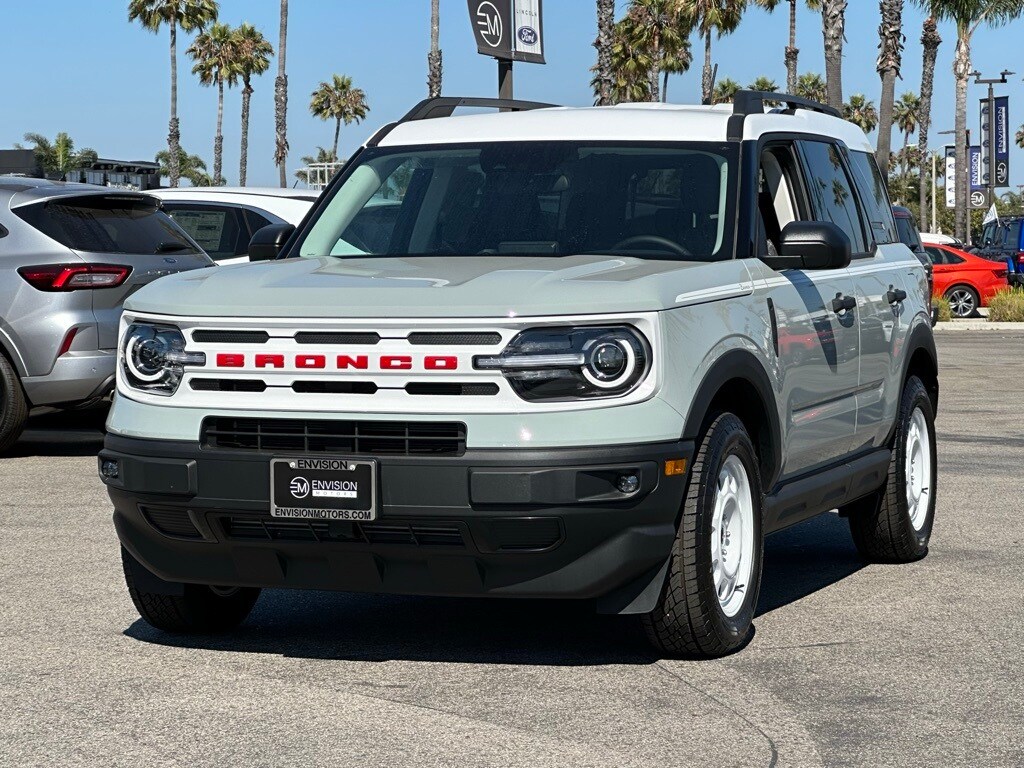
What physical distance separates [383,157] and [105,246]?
15.0ft

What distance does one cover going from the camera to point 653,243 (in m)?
6.48

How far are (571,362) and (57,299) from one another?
674cm

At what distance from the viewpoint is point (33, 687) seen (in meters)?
5.57

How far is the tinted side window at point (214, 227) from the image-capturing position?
47.2ft

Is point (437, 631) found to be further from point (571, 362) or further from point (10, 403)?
point (10, 403)

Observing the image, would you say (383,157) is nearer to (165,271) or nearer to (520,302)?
(520,302)

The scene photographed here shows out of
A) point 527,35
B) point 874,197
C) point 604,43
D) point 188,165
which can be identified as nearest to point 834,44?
point 604,43

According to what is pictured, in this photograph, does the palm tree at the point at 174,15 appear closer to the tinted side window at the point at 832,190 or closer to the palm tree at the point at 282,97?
the palm tree at the point at 282,97

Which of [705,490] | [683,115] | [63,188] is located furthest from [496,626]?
[63,188]

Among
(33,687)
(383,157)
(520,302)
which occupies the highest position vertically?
(383,157)

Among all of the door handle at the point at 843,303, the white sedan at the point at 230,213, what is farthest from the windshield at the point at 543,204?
the white sedan at the point at 230,213

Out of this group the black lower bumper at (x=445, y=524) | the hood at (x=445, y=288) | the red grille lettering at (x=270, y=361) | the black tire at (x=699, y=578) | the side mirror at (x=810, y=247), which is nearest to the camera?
the black lower bumper at (x=445, y=524)

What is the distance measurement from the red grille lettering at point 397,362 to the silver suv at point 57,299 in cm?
621

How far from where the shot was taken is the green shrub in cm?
3169
